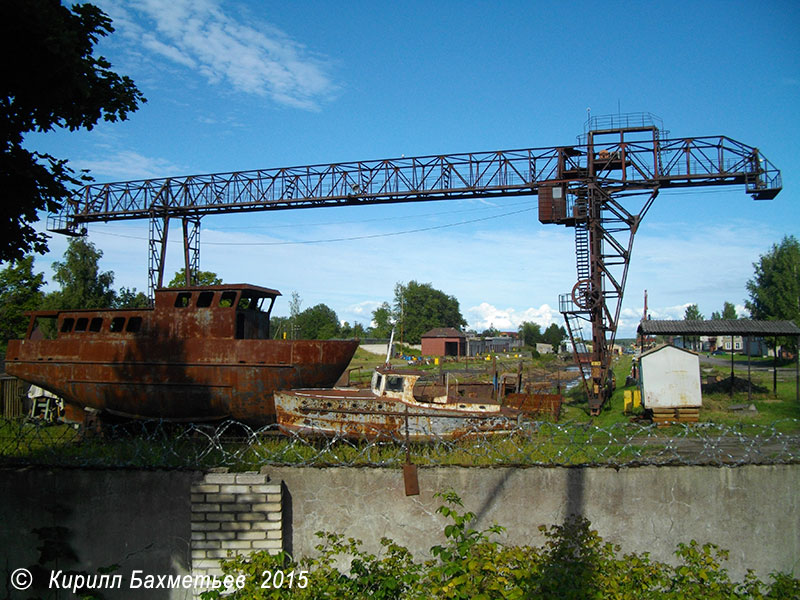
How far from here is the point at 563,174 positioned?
22297mm

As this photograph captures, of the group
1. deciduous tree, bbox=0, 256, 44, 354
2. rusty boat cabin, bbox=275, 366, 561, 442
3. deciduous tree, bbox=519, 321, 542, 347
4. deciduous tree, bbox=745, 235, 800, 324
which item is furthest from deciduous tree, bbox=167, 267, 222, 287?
deciduous tree, bbox=519, 321, 542, 347

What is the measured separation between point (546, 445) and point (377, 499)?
10.3 feet

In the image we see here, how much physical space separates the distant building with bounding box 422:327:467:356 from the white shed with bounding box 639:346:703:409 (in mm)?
51227

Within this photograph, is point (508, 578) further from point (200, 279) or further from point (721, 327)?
point (200, 279)

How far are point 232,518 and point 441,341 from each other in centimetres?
6088

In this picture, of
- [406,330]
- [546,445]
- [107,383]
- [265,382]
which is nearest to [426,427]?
[546,445]

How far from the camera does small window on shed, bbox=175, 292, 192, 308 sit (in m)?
16.0

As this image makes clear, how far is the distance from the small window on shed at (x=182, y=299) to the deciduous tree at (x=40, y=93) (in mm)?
8039

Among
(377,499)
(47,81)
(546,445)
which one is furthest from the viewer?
(546,445)

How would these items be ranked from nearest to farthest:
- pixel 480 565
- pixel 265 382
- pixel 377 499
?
pixel 480 565 → pixel 377 499 → pixel 265 382

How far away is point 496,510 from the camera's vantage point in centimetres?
823

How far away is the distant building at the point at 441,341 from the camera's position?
223 ft

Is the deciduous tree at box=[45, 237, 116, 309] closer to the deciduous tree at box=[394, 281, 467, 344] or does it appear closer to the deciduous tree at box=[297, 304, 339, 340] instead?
the deciduous tree at box=[297, 304, 339, 340]

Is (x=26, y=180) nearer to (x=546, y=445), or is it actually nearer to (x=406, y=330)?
(x=546, y=445)
